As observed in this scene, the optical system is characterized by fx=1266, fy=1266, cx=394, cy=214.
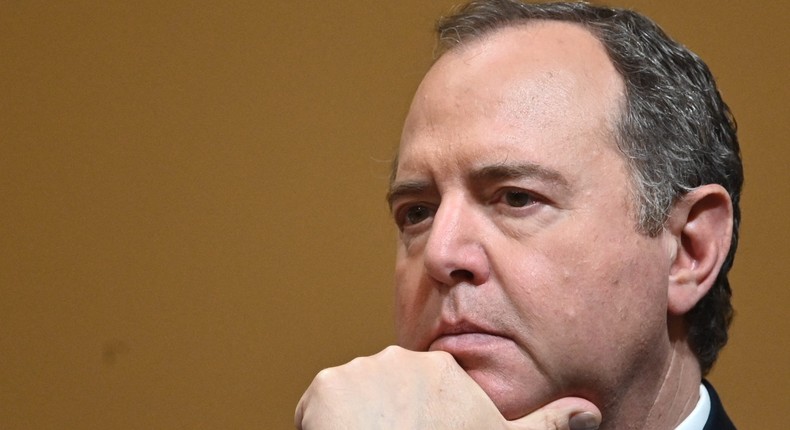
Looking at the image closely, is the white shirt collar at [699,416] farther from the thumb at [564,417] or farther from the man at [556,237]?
the thumb at [564,417]

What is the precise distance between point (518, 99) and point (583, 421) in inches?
15.2

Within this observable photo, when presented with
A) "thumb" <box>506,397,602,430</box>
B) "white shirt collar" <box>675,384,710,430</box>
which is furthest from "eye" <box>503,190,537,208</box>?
"white shirt collar" <box>675,384,710,430</box>

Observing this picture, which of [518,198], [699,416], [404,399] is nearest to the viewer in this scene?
[404,399]

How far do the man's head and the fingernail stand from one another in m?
0.03

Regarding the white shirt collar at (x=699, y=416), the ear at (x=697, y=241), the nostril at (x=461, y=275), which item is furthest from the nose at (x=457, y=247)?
the white shirt collar at (x=699, y=416)

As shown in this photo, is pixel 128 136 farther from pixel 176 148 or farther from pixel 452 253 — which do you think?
pixel 452 253

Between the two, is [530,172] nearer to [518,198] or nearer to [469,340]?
[518,198]

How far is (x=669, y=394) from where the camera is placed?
158 cm

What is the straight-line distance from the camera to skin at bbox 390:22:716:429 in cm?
144

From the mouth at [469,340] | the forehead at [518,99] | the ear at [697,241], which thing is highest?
the forehead at [518,99]

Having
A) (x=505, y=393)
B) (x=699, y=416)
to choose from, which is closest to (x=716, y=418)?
(x=699, y=416)

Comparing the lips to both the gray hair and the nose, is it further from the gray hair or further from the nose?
the gray hair

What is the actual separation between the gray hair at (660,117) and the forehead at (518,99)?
3 cm

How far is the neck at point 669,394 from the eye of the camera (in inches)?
60.4
